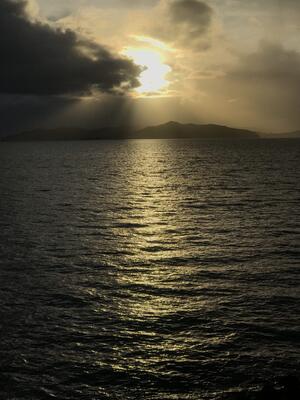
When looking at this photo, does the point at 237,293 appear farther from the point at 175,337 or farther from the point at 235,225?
the point at 235,225

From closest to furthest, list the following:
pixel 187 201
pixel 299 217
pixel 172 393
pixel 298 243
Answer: pixel 172 393 → pixel 298 243 → pixel 299 217 → pixel 187 201

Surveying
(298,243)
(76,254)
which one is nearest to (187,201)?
(298,243)

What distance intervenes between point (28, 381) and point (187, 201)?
1922 inches

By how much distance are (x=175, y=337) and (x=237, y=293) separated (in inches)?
269

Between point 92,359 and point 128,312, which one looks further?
point 128,312


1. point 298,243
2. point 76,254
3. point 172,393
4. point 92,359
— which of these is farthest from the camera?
point 298,243

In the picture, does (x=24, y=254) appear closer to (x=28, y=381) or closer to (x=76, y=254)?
(x=76, y=254)

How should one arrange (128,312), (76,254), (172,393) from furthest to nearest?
1. (76,254)
2. (128,312)
3. (172,393)

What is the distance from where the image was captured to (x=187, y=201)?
63438 millimetres

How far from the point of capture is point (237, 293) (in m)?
24.9

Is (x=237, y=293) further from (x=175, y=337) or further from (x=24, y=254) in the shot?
(x=24, y=254)

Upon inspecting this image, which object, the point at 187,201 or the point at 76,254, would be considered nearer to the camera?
the point at 76,254

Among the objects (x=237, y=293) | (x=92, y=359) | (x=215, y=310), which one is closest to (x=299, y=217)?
(x=237, y=293)

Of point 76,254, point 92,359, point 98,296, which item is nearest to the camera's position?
point 92,359
